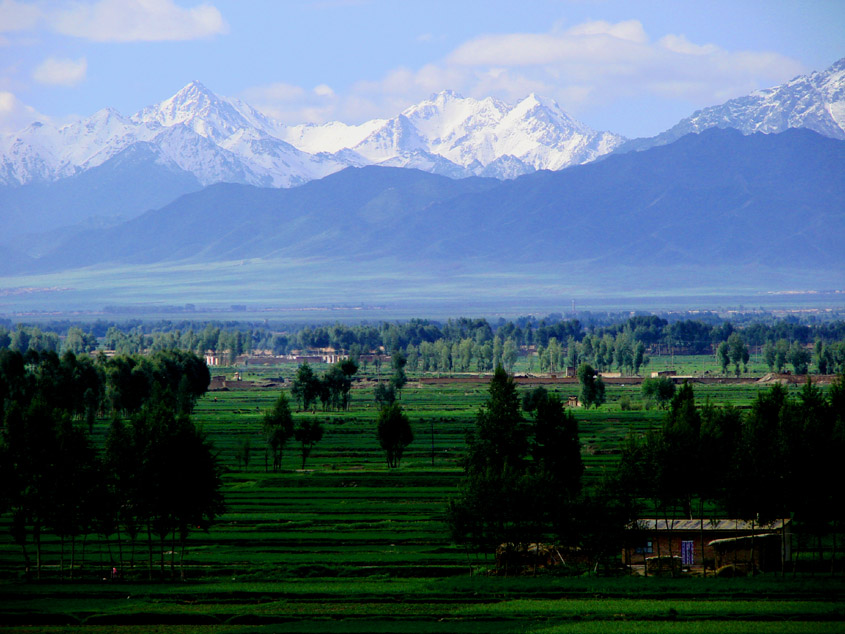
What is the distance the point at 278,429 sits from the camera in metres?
83.9

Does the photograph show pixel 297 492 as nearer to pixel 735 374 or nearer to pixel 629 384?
pixel 629 384

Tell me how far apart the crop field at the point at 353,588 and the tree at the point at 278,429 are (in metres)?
10.8

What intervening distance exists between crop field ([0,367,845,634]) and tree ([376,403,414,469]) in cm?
844

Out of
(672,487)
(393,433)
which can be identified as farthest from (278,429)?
(672,487)

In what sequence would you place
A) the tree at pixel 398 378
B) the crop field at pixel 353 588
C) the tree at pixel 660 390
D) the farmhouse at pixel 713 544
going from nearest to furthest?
the crop field at pixel 353 588, the farmhouse at pixel 713 544, the tree at pixel 660 390, the tree at pixel 398 378

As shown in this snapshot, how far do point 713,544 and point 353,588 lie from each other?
15596 millimetres

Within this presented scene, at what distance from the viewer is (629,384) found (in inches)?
6565

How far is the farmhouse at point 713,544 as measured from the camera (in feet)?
166

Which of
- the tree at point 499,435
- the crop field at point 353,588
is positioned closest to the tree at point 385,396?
the crop field at point 353,588

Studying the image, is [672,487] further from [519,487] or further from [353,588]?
[353,588]

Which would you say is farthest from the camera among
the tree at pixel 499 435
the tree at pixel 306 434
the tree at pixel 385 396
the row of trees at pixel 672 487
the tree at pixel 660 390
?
the tree at pixel 385 396

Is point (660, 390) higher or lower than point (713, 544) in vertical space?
higher

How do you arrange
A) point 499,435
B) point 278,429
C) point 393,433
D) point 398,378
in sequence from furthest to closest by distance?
point 398,378
point 278,429
point 393,433
point 499,435

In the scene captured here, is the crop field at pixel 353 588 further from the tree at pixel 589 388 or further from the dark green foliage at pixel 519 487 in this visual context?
the tree at pixel 589 388
